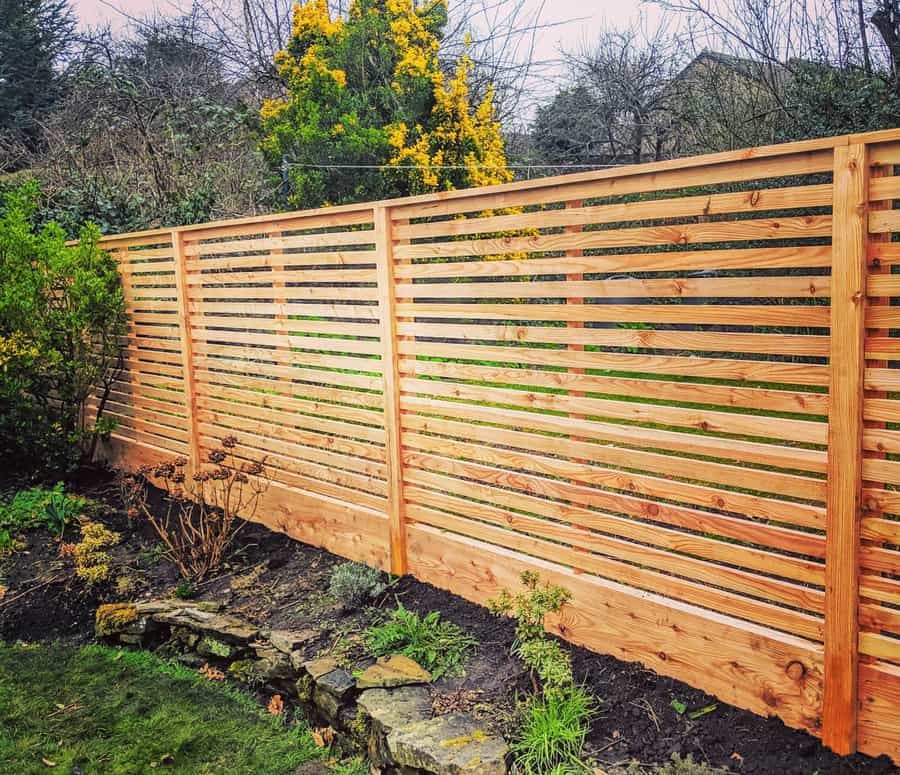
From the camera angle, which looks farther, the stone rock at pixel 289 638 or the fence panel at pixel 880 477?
the stone rock at pixel 289 638

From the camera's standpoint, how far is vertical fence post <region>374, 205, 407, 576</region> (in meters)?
3.77

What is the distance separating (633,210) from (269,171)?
6.70 metres

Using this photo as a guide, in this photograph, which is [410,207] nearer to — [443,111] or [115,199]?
[443,111]

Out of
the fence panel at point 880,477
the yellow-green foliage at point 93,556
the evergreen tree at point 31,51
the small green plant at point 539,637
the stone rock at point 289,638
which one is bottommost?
the stone rock at point 289,638

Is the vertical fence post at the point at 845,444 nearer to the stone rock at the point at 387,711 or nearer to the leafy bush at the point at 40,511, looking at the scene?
the stone rock at the point at 387,711

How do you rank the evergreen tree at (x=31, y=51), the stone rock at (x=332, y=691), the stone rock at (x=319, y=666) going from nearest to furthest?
the stone rock at (x=332, y=691)
the stone rock at (x=319, y=666)
the evergreen tree at (x=31, y=51)

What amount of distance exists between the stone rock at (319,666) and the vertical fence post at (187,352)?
8.17ft

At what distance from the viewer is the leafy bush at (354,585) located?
12.4 feet

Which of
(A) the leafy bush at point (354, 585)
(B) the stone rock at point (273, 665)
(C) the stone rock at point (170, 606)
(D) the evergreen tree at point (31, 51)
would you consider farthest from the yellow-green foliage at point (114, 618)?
(D) the evergreen tree at point (31, 51)

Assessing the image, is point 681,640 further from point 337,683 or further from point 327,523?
point 327,523

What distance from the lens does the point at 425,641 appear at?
331cm

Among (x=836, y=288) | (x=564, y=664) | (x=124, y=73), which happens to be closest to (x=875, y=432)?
(x=836, y=288)

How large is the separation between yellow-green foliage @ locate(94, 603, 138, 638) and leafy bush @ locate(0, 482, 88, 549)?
137 centimetres

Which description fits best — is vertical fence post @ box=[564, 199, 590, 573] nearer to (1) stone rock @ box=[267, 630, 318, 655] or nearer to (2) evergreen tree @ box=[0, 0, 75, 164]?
(1) stone rock @ box=[267, 630, 318, 655]
